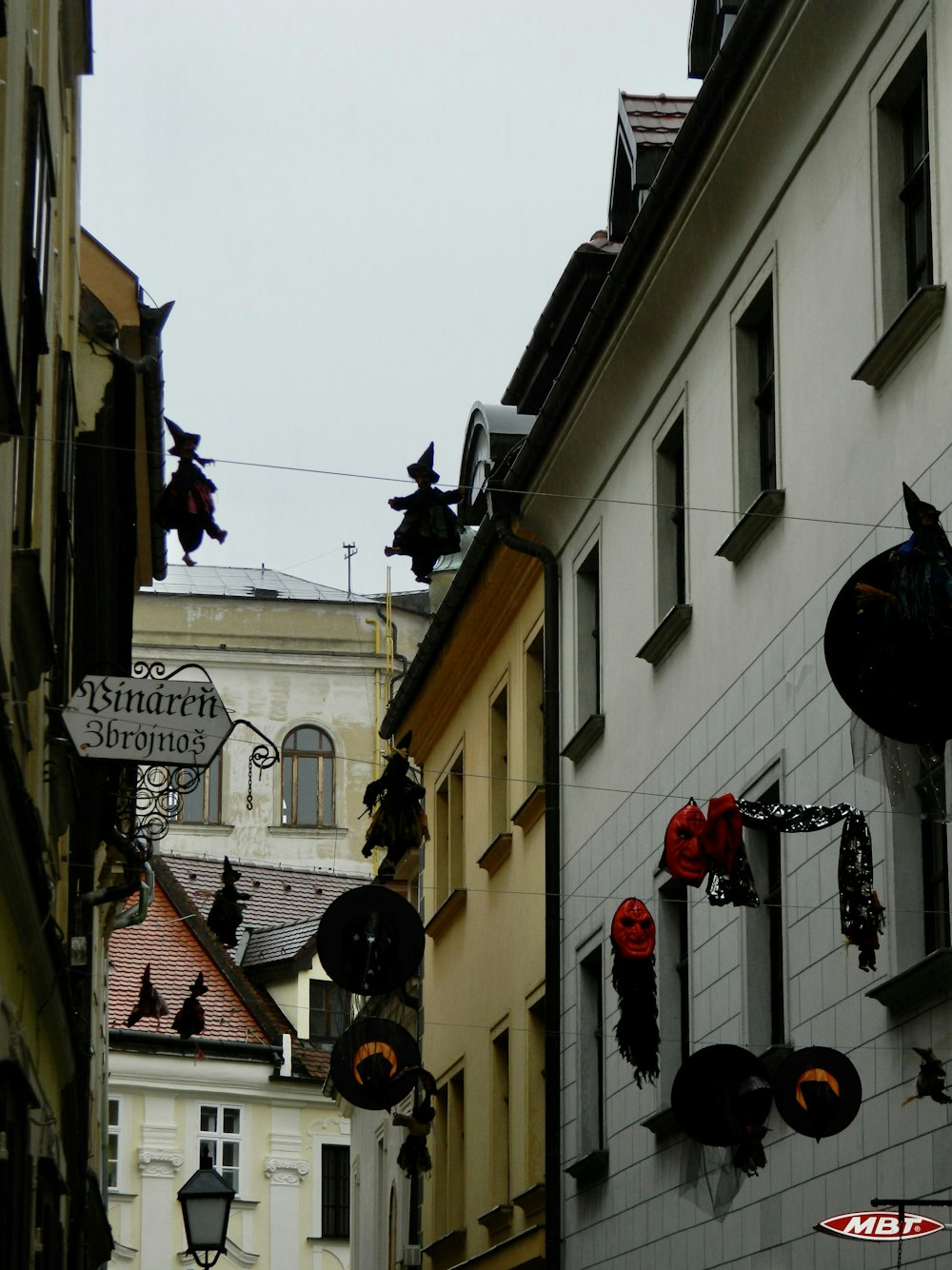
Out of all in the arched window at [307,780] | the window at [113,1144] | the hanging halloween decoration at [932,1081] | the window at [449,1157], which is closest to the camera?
the hanging halloween decoration at [932,1081]

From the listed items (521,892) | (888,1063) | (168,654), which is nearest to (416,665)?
(521,892)

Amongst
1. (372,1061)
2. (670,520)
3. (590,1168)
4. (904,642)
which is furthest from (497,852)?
(904,642)

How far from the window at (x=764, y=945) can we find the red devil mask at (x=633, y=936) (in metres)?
0.58

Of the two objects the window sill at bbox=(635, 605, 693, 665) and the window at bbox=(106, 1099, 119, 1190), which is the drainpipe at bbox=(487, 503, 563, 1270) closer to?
the window sill at bbox=(635, 605, 693, 665)

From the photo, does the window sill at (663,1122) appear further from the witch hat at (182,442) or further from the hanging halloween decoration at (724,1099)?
the witch hat at (182,442)

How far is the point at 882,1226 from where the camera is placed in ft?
34.1

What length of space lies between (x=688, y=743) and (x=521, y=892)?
6046 millimetres

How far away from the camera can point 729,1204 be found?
14016 mm

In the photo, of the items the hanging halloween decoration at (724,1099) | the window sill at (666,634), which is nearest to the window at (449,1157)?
the window sill at (666,634)

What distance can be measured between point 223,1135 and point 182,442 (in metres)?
30.4

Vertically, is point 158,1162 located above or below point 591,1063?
above

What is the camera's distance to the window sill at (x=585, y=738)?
736 inches

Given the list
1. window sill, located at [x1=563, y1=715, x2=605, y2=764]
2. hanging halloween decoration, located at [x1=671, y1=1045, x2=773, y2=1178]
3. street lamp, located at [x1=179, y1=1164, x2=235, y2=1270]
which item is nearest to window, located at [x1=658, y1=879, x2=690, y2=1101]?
window sill, located at [x1=563, y1=715, x2=605, y2=764]

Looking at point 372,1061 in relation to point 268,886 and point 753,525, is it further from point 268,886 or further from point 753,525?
point 268,886
